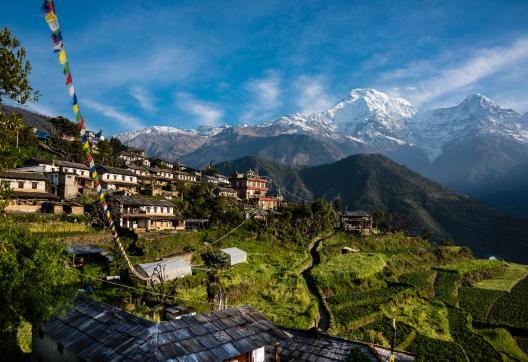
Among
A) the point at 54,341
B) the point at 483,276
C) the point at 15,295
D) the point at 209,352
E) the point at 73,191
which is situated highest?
the point at 73,191

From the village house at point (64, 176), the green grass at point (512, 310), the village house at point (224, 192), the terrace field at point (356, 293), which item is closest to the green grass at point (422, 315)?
the terrace field at point (356, 293)

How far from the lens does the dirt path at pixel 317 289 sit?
1584 inches

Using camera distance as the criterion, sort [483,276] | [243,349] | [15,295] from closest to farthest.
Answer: [243,349], [15,295], [483,276]

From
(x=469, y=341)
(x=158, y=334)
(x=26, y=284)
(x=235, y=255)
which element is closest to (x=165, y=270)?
(x=235, y=255)

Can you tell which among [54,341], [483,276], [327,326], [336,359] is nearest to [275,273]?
[327,326]

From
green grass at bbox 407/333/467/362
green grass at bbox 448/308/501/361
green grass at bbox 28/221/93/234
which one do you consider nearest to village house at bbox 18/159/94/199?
green grass at bbox 28/221/93/234

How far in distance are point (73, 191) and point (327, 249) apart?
50.2 m

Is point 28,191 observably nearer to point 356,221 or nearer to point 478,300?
point 478,300

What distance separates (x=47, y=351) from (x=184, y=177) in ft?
292

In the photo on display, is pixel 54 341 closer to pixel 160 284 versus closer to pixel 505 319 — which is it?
pixel 160 284

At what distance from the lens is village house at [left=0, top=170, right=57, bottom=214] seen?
52.3m

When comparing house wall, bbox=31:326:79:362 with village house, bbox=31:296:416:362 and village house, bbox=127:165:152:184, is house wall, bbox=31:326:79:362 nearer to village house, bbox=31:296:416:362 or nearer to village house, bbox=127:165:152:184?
village house, bbox=31:296:416:362

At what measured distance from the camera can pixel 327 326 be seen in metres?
39.2

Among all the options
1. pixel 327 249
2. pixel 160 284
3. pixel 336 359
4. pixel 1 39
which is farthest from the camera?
pixel 327 249
